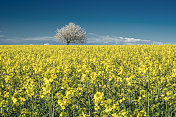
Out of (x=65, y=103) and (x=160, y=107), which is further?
(x=160, y=107)

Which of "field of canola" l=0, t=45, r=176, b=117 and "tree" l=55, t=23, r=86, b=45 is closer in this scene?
"field of canola" l=0, t=45, r=176, b=117

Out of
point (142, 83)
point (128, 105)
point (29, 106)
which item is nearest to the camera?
point (128, 105)

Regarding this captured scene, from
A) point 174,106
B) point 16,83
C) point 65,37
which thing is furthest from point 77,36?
point 174,106

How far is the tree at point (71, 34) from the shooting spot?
75.4 metres

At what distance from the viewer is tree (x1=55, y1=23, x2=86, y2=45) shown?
75.4 metres

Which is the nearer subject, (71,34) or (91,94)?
(91,94)

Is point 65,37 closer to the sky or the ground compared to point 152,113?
closer to the sky

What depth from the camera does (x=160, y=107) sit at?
8352 millimetres

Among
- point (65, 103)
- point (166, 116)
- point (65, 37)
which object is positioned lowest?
point (166, 116)

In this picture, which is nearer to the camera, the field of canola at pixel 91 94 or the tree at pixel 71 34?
the field of canola at pixel 91 94

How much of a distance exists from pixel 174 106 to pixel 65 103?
454 cm

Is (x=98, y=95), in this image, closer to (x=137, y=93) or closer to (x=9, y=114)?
(x=9, y=114)

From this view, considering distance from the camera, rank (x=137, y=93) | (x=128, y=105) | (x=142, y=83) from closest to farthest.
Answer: (x=128, y=105), (x=137, y=93), (x=142, y=83)

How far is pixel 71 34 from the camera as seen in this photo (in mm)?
75188
